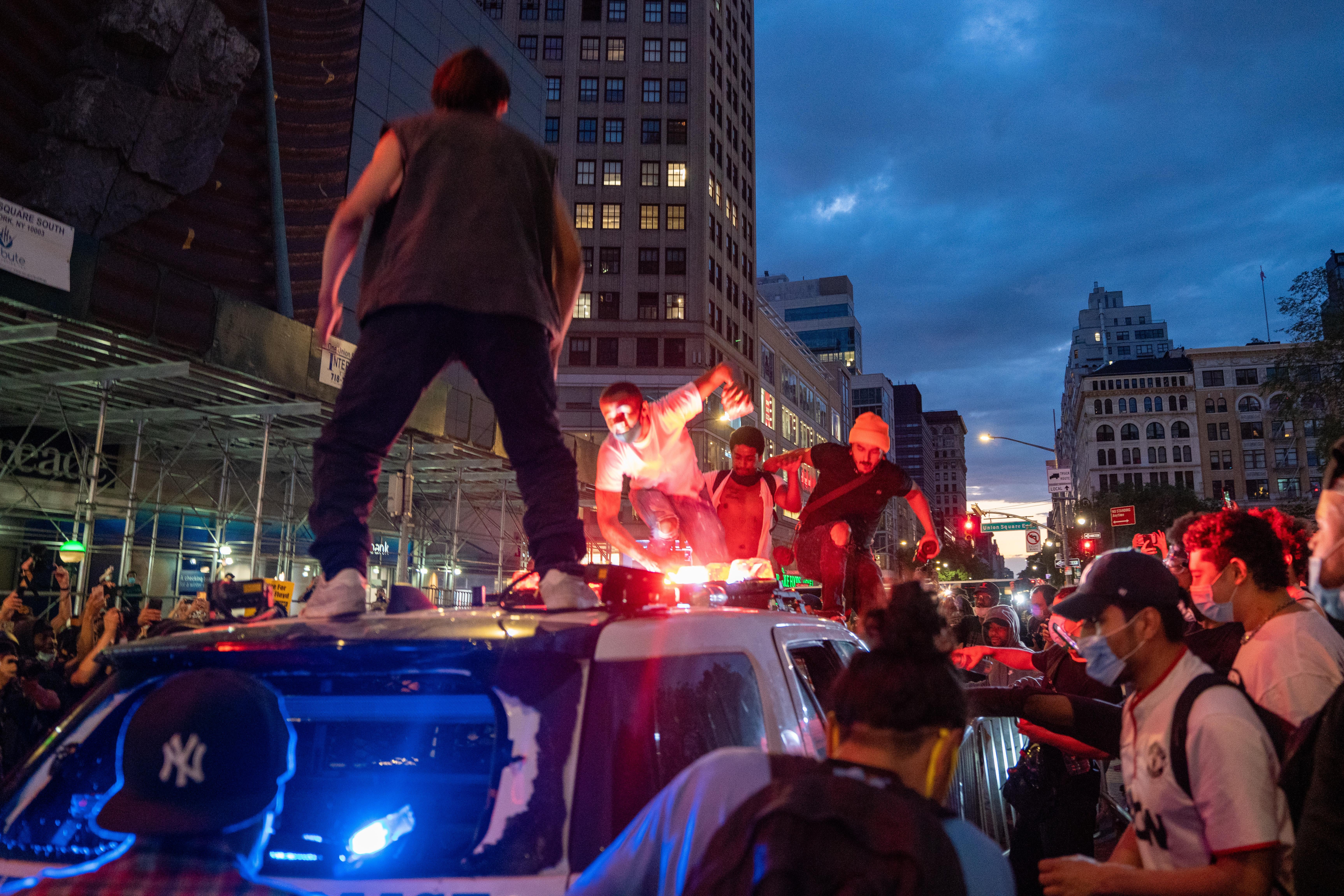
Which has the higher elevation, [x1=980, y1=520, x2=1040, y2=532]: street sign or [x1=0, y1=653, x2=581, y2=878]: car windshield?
[x1=980, y1=520, x2=1040, y2=532]: street sign

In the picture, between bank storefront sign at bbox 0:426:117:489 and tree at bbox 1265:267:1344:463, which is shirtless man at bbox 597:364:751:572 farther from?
tree at bbox 1265:267:1344:463

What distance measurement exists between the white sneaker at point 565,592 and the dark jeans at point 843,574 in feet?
11.4

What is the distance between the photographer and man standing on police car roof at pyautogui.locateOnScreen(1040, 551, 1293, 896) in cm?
206

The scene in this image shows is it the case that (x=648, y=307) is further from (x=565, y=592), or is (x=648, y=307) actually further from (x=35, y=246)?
(x=565, y=592)

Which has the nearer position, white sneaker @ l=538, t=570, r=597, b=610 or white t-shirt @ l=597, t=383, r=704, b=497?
white sneaker @ l=538, t=570, r=597, b=610

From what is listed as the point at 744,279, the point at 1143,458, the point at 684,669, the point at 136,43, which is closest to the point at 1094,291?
the point at 1143,458

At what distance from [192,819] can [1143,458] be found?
124 m

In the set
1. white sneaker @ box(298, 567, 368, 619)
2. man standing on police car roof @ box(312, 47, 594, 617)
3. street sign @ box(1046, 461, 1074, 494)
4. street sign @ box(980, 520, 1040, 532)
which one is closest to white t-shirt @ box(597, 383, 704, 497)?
man standing on police car roof @ box(312, 47, 594, 617)

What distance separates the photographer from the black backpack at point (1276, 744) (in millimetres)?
2100

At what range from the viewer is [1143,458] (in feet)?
363

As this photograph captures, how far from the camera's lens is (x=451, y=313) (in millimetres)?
2754

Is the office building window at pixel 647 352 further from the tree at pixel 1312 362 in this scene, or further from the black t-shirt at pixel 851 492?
the black t-shirt at pixel 851 492

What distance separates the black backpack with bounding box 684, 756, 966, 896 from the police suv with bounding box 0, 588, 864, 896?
0.43 metres

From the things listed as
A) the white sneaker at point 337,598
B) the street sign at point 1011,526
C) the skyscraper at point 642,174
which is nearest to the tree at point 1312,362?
the street sign at point 1011,526
